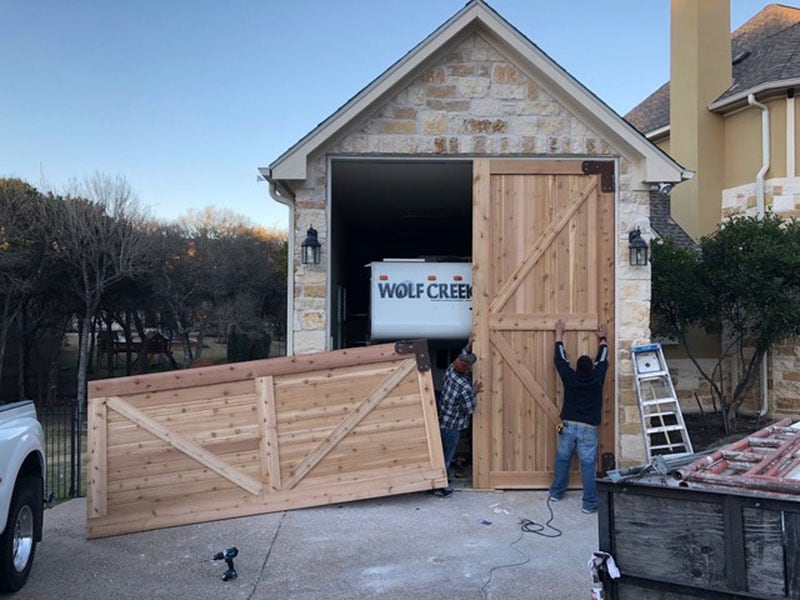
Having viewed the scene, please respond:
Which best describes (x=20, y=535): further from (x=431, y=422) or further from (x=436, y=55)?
(x=436, y=55)

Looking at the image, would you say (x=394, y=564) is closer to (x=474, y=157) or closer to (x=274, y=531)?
(x=274, y=531)

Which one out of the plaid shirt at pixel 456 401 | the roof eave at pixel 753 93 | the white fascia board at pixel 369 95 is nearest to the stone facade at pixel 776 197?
the roof eave at pixel 753 93

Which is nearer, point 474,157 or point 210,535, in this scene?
point 210,535

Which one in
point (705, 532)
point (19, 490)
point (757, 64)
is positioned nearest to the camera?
point (705, 532)

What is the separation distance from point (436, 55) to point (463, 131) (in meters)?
1.00

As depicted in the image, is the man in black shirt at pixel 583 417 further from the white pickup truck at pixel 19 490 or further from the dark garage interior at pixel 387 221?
the white pickup truck at pixel 19 490

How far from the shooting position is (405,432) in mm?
7254

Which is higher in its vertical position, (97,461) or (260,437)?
(260,437)

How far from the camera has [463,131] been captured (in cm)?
775

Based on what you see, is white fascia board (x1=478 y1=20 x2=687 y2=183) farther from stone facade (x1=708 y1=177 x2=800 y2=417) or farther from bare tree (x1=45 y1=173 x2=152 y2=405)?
bare tree (x1=45 y1=173 x2=152 y2=405)

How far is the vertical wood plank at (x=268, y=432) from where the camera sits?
6.93 metres

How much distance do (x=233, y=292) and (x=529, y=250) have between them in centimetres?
2027

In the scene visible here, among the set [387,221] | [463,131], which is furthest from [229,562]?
[387,221]

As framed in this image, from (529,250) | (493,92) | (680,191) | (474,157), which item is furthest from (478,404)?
(680,191)
